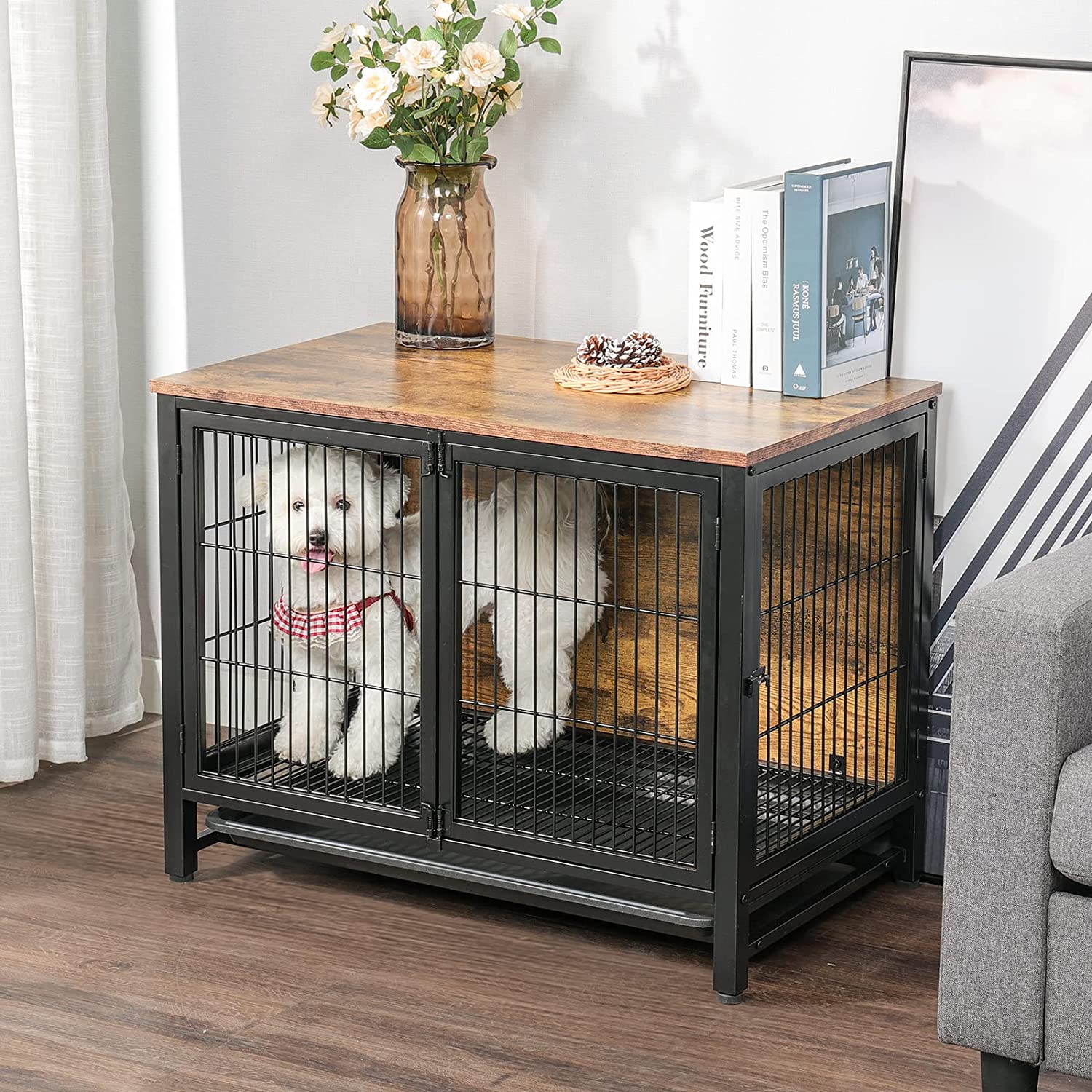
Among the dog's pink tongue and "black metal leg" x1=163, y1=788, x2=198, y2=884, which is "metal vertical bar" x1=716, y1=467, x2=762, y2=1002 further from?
"black metal leg" x1=163, y1=788, x2=198, y2=884

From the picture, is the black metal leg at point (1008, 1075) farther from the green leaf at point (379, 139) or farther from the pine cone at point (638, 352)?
the green leaf at point (379, 139)

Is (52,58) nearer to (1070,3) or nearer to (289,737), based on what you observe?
(289,737)

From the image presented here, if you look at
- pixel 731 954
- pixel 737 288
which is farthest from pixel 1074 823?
pixel 737 288

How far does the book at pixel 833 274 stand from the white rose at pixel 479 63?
1.83ft

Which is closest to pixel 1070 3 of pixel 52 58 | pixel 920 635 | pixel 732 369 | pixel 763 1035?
pixel 732 369

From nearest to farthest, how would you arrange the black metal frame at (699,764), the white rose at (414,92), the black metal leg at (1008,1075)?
the black metal leg at (1008,1075)
the black metal frame at (699,764)
the white rose at (414,92)

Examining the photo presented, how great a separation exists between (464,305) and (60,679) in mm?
1084

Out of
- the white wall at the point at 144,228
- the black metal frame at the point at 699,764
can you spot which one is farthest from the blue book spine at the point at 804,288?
the white wall at the point at 144,228

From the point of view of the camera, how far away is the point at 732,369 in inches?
104

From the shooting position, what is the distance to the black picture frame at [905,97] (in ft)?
8.41

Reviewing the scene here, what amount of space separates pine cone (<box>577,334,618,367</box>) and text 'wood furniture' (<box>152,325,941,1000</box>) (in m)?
0.07

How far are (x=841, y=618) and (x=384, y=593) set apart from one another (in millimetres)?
724

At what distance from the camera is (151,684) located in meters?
3.65

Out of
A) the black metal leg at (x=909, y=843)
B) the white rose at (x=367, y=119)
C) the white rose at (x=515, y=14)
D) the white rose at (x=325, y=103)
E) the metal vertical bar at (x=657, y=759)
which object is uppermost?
the white rose at (x=515, y=14)
